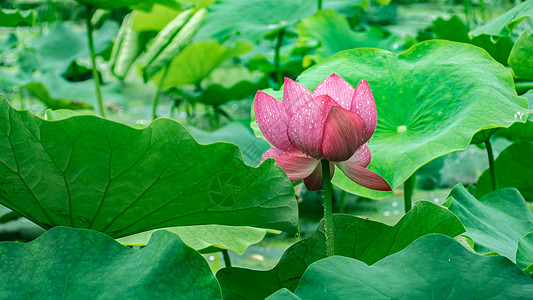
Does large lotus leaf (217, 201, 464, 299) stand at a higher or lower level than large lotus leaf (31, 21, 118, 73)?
higher

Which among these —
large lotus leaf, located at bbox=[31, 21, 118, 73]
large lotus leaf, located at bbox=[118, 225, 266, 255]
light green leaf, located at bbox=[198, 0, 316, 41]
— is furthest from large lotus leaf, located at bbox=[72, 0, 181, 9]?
large lotus leaf, located at bbox=[31, 21, 118, 73]

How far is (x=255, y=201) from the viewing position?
2.00 feet

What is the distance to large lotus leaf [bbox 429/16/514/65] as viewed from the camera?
1310mm

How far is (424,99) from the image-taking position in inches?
33.9

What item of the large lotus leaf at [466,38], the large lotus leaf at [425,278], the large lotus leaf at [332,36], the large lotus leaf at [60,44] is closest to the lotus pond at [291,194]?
the large lotus leaf at [425,278]

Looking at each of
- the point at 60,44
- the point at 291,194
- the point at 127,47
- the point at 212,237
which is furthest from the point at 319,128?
the point at 60,44

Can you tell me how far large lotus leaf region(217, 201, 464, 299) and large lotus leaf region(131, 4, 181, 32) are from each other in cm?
154

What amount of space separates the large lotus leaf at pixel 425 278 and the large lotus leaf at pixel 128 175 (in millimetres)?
113

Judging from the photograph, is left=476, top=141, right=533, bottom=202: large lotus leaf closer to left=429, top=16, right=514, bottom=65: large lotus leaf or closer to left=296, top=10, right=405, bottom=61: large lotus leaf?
left=429, top=16, right=514, bottom=65: large lotus leaf

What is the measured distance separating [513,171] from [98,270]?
0.95m

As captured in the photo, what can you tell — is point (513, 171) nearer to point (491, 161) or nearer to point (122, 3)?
point (491, 161)

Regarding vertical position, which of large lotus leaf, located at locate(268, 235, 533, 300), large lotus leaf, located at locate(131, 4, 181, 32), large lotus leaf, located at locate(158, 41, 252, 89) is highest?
large lotus leaf, located at locate(268, 235, 533, 300)

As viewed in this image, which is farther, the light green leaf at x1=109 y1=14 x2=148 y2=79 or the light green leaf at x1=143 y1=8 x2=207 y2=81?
the light green leaf at x1=109 y1=14 x2=148 y2=79

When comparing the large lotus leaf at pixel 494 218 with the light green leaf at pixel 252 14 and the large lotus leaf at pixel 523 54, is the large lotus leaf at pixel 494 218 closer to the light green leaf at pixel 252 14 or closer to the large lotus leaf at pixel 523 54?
the large lotus leaf at pixel 523 54
